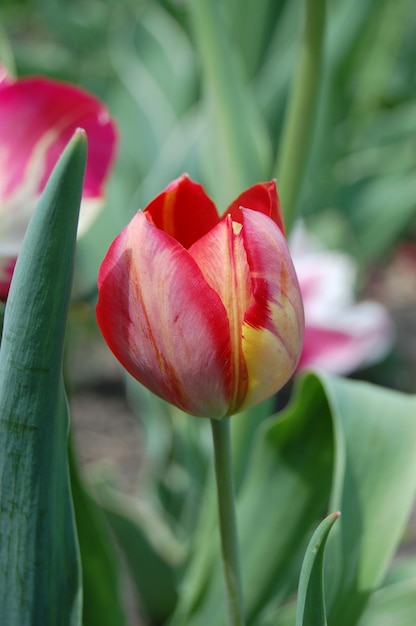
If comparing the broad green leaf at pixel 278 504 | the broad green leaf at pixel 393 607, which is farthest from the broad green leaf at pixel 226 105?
the broad green leaf at pixel 393 607

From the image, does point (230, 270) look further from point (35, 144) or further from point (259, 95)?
point (259, 95)

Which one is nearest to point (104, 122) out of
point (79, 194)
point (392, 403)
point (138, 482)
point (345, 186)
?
point (79, 194)

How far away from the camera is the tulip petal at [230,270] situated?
341 mm

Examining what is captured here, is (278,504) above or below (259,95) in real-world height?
below

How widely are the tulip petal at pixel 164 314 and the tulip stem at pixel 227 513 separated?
32 millimetres

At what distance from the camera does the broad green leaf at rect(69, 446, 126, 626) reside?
24.1 inches

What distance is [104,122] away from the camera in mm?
451

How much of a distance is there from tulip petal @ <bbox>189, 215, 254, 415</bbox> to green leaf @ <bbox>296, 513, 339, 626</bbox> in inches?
2.8

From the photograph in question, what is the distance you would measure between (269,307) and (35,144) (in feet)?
0.53

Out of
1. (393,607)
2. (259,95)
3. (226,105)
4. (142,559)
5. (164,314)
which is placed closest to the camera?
(164,314)

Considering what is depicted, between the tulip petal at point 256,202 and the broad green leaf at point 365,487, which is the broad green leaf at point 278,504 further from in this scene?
the tulip petal at point 256,202

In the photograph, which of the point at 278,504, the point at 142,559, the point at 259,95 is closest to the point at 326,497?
the point at 278,504

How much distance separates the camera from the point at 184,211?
38cm

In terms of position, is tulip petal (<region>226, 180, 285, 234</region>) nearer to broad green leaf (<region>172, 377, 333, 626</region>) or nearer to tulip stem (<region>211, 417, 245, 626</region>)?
tulip stem (<region>211, 417, 245, 626</region>)
